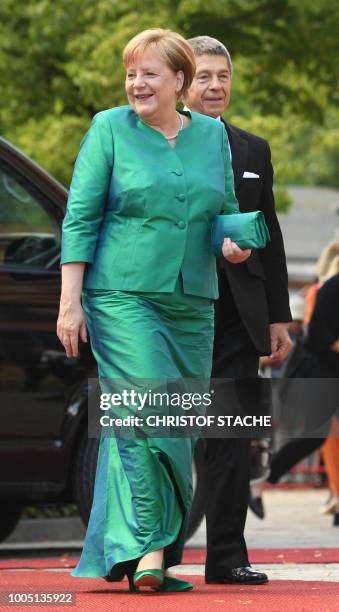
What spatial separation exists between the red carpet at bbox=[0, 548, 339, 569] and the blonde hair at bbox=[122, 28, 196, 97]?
2.51 meters

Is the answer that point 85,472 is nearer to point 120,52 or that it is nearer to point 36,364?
point 36,364

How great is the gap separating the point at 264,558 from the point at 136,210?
114 inches

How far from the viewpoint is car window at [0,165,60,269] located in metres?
7.86

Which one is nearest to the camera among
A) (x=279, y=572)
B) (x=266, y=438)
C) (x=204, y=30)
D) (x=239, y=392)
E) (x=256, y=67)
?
(x=239, y=392)

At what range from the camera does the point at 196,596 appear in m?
5.43

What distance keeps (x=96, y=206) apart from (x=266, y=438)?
10.8ft

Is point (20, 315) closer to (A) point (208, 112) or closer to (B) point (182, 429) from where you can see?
(A) point (208, 112)

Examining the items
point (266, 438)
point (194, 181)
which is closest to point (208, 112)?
point (194, 181)

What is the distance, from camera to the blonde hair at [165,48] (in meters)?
5.55

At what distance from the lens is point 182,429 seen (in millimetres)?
5578

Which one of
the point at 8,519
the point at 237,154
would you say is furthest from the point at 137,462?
the point at 8,519

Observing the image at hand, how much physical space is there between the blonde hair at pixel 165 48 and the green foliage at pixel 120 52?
11793mm

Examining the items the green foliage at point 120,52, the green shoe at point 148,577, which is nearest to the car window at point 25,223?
the green shoe at point 148,577

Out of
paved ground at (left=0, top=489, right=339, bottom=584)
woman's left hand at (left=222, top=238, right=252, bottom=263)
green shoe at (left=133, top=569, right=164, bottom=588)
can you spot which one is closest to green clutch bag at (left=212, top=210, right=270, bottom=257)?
woman's left hand at (left=222, top=238, right=252, bottom=263)
